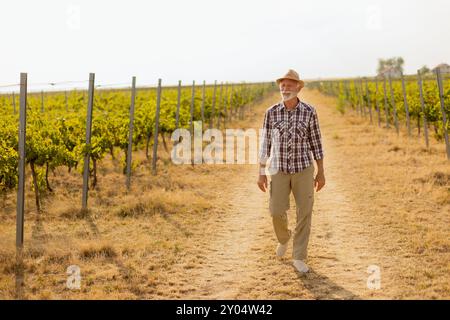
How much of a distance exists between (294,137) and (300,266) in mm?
1353

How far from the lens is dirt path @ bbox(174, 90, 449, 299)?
4664 mm

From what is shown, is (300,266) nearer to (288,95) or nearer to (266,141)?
(266,141)

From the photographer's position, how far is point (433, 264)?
17.3 feet

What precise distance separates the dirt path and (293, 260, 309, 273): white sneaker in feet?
0.22

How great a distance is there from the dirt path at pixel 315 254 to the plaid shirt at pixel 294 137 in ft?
3.78

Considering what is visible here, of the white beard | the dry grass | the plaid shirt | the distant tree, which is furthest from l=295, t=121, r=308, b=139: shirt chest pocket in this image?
the distant tree

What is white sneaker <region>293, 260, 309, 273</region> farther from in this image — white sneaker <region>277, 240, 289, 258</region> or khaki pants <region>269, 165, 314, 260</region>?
white sneaker <region>277, 240, 289, 258</region>

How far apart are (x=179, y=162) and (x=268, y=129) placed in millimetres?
7675

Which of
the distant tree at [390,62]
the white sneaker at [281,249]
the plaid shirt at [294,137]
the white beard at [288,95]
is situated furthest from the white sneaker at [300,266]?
the distant tree at [390,62]

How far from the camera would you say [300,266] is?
508 centimetres

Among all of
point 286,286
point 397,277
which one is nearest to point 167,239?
point 286,286

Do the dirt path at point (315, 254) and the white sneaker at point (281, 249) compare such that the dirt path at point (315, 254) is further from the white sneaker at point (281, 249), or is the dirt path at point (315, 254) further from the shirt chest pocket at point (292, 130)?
the shirt chest pocket at point (292, 130)

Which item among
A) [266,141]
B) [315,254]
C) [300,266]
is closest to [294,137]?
[266,141]
